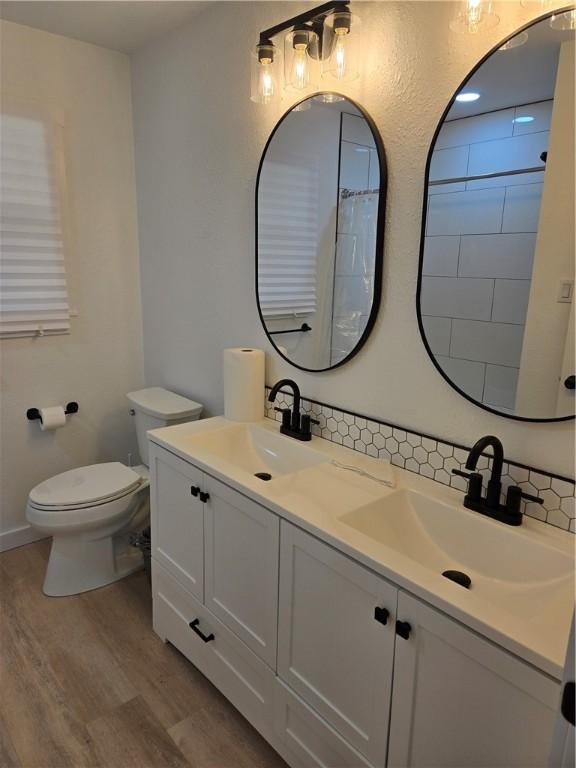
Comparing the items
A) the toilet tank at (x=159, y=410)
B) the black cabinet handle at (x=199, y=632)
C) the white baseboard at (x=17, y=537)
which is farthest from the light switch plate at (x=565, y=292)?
the white baseboard at (x=17, y=537)

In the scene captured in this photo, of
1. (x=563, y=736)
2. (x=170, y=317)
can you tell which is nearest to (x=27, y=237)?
(x=170, y=317)

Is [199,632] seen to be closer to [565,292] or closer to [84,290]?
[565,292]

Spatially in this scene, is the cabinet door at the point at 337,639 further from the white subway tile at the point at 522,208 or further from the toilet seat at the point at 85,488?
the toilet seat at the point at 85,488

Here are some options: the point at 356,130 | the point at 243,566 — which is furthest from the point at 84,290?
the point at 243,566

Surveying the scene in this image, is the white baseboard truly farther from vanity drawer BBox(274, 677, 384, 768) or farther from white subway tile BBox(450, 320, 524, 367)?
white subway tile BBox(450, 320, 524, 367)

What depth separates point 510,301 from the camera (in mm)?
1349

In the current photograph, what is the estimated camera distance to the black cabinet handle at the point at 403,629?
3.63ft

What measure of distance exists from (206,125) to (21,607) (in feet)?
7.42

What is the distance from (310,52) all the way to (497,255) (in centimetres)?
93

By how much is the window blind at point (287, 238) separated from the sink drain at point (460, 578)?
1.02m

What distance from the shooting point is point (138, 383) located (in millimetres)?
3047

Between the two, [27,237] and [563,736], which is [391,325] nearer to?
[563,736]

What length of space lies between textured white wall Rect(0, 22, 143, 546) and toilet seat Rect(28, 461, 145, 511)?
0.41m

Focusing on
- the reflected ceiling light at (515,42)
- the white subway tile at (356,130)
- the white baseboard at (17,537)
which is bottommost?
the white baseboard at (17,537)
